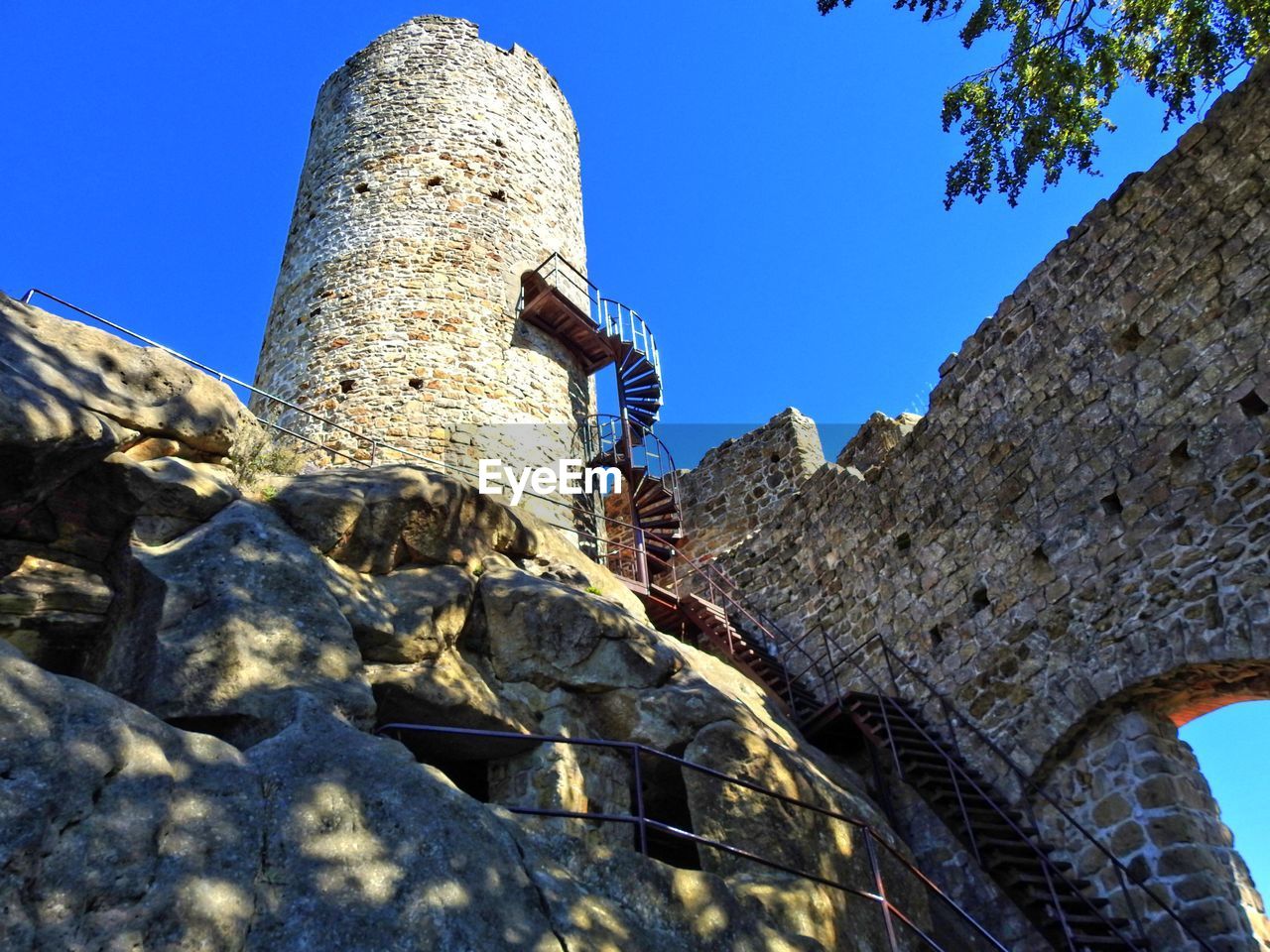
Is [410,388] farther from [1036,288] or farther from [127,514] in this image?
[1036,288]

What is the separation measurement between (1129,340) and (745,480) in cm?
743

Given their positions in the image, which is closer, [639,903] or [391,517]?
[639,903]

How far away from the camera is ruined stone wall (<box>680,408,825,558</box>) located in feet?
48.8

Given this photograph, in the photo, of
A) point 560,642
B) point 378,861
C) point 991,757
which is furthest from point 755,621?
point 378,861

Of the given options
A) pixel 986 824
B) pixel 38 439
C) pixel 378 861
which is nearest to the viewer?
pixel 378 861

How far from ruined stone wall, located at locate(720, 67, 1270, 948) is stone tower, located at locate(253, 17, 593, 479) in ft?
17.3

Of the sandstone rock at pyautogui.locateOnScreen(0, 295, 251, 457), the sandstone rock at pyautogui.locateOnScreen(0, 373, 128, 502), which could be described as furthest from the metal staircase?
the sandstone rock at pyautogui.locateOnScreen(0, 373, 128, 502)

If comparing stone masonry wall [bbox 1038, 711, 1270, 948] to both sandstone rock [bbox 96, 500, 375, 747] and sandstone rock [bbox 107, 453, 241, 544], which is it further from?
sandstone rock [bbox 107, 453, 241, 544]

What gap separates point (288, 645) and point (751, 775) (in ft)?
10.5

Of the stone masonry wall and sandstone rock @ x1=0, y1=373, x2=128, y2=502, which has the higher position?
sandstone rock @ x1=0, y1=373, x2=128, y2=502

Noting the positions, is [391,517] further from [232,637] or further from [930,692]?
[930,692]

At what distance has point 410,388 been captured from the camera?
12352mm

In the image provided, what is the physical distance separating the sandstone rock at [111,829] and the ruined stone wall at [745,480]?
1089 centimetres

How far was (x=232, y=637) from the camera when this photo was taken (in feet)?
18.0
